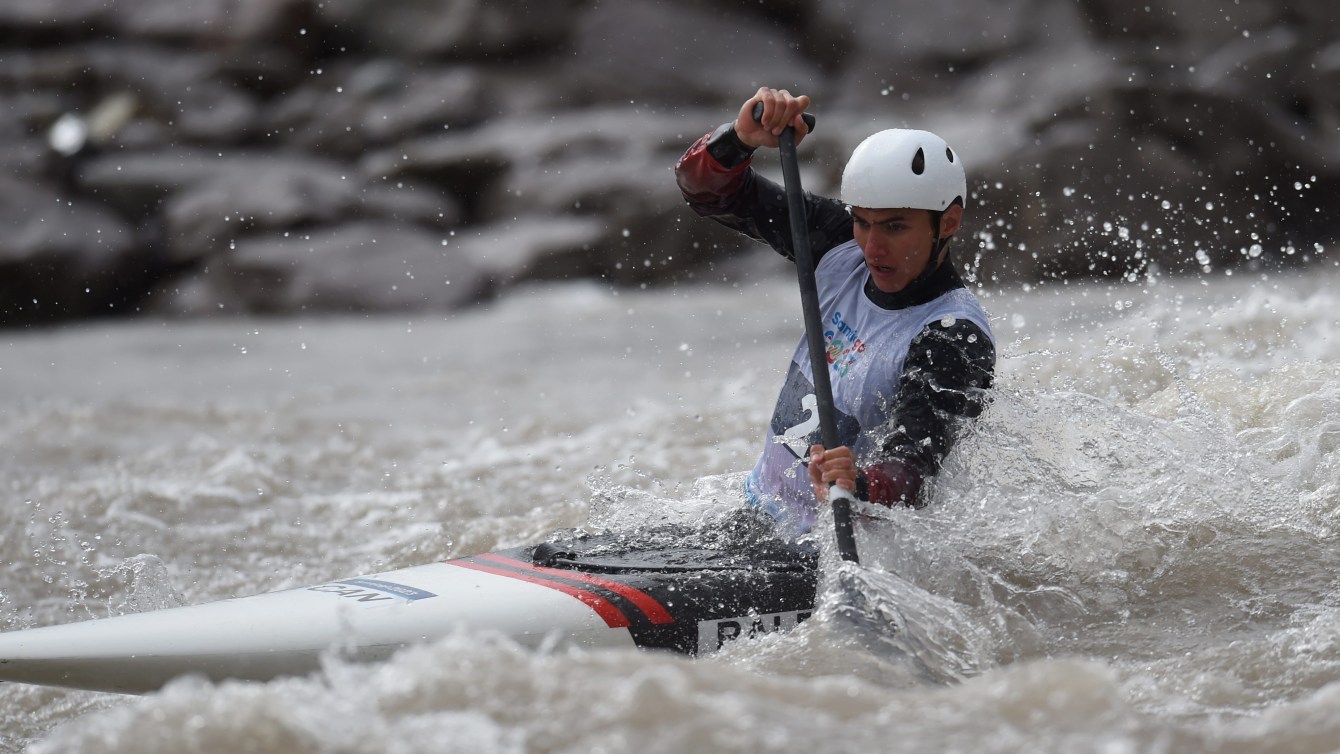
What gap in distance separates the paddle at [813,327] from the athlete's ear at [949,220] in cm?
38

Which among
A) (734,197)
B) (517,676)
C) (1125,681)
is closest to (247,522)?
(734,197)

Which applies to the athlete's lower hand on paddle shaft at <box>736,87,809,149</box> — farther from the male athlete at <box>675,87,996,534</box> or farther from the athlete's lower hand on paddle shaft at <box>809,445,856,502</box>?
the athlete's lower hand on paddle shaft at <box>809,445,856,502</box>

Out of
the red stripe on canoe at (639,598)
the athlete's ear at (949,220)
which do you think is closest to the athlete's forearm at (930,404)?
the athlete's ear at (949,220)

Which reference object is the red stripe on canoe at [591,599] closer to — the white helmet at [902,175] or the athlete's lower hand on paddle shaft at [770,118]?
the white helmet at [902,175]

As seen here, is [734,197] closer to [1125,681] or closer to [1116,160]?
[1125,681]

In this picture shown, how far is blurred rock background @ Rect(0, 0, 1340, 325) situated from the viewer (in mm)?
12227

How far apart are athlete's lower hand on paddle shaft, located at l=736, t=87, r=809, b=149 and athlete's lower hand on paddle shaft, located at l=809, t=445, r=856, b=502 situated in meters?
0.98

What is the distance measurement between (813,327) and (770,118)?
65cm

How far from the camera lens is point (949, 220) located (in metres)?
3.64

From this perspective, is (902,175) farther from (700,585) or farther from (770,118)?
(700,585)

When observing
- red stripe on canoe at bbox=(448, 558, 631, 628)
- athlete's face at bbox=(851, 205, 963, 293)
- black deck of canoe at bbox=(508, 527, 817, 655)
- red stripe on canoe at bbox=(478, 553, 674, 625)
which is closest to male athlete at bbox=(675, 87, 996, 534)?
athlete's face at bbox=(851, 205, 963, 293)

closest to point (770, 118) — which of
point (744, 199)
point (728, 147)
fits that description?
point (728, 147)

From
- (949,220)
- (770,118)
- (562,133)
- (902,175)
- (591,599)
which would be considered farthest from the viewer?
(562,133)

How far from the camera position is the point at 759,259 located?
527 inches
